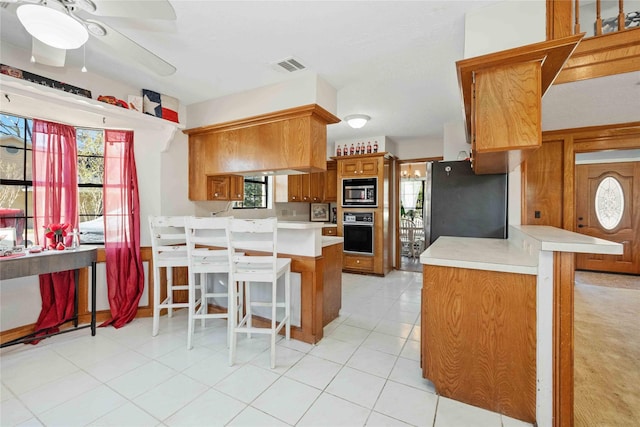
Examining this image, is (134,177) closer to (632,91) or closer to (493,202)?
(493,202)

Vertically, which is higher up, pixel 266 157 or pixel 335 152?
pixel 335 152

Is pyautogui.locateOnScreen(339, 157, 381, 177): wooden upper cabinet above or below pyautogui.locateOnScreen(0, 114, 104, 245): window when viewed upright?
above

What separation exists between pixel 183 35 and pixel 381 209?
3.72 m

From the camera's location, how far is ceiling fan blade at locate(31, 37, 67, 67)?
1.78 metres

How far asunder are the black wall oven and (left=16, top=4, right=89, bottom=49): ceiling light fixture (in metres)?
4.20

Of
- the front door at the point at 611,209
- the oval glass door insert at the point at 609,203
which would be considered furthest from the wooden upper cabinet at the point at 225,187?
the oval glass door insert at the point at 609,203

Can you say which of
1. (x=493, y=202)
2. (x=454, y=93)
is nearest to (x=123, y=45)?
(x=454, y=93)

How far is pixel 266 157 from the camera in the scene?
3.05 m

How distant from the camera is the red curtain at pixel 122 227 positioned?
2.89 meters

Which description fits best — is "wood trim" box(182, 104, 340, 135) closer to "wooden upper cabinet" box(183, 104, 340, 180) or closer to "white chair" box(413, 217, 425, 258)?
"wooden upper cabinet" box(183, 104, 340, 180)

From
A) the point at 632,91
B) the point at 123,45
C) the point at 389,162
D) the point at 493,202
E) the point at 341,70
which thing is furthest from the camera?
the point at 389,162

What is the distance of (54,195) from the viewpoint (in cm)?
264

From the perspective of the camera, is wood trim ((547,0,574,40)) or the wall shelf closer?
wood trim ((547,0,574,40))

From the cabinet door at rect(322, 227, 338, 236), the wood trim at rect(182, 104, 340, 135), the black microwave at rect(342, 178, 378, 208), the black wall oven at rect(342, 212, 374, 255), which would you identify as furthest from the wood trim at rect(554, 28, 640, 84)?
the cabinet door at rect(322, 227, 338, 236)
